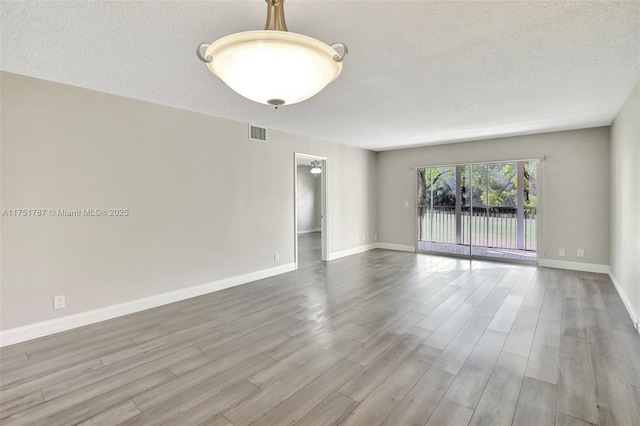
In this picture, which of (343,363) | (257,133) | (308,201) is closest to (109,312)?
(343,363)

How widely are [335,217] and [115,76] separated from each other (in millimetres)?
4600

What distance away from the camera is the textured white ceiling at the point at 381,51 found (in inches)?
74.5

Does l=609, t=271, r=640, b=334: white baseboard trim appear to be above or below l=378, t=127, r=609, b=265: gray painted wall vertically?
below

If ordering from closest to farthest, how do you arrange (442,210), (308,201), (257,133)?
(257,133)
(442,210)
(308,201)

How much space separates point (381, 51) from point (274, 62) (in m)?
1.43

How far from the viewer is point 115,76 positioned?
2.88 m

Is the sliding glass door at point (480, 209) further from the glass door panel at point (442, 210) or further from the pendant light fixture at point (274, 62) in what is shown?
the pendant light fixture at point (274, 62)

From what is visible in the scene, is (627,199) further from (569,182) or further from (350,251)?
(350,251)

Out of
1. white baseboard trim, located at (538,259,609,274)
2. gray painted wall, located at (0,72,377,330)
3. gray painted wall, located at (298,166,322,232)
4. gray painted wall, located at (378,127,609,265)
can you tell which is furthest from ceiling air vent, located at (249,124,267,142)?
gray painted wall, located at (298,166,322,232)

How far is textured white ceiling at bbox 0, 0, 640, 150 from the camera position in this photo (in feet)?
6.21

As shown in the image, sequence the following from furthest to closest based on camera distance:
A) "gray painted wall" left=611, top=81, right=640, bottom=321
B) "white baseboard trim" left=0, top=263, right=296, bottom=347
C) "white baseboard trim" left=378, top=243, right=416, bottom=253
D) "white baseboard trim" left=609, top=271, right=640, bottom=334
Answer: "white baseboard trim" left=378, top=243, right=416, bottom=253, "gray painted wall" left=611, top=81, right=640, bottom=321, "white baseboard trim" left=609, top=271, right=640, bottom=334, "white baseboard trim" left=0, top=263, right=296, bottom=347

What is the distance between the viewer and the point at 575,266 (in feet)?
17.6

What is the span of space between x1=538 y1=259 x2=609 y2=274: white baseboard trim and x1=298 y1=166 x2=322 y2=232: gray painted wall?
6911mm

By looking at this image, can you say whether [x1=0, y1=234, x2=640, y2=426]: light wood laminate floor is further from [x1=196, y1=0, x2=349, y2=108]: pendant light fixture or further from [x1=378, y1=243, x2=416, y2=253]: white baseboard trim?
[x1=378, y1=243, x2=416, y2=253]: white baseboard trim
